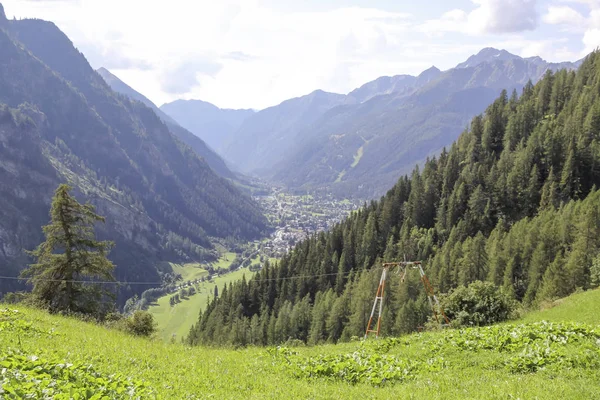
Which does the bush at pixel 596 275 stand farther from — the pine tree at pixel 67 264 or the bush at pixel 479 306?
the pine tree at pixel 67 264

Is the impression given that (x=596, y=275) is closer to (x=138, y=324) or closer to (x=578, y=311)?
(x=578, y=311)

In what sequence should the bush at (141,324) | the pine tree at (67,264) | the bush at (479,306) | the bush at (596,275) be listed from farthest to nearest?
the bush at (596,275) → the pine tree at (67,264) → the bush at (479,306) → the bush at (141,324)

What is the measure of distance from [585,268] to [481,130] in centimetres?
11186

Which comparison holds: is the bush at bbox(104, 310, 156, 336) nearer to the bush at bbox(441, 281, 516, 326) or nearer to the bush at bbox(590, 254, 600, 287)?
the bush at bbox(441, 281, 516, 326)

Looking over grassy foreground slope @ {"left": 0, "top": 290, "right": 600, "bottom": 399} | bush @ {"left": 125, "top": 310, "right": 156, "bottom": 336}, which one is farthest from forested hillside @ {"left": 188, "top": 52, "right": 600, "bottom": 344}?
bush @ {"left": 125, "top": 310, "right": 156, "bottom": 336}

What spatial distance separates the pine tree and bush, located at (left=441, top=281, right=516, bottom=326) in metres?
35.1

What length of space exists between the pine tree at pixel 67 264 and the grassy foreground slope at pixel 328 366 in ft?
61.5

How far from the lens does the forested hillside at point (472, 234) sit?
8888 cm

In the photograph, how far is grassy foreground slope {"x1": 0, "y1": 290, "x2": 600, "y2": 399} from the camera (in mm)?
13438

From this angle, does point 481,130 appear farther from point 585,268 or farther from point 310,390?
point 310,390

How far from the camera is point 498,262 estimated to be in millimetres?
93375

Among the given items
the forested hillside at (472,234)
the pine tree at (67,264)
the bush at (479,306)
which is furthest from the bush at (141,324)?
the forested hillside at (472,234)

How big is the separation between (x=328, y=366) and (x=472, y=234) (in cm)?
12704

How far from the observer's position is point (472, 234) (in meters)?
132
